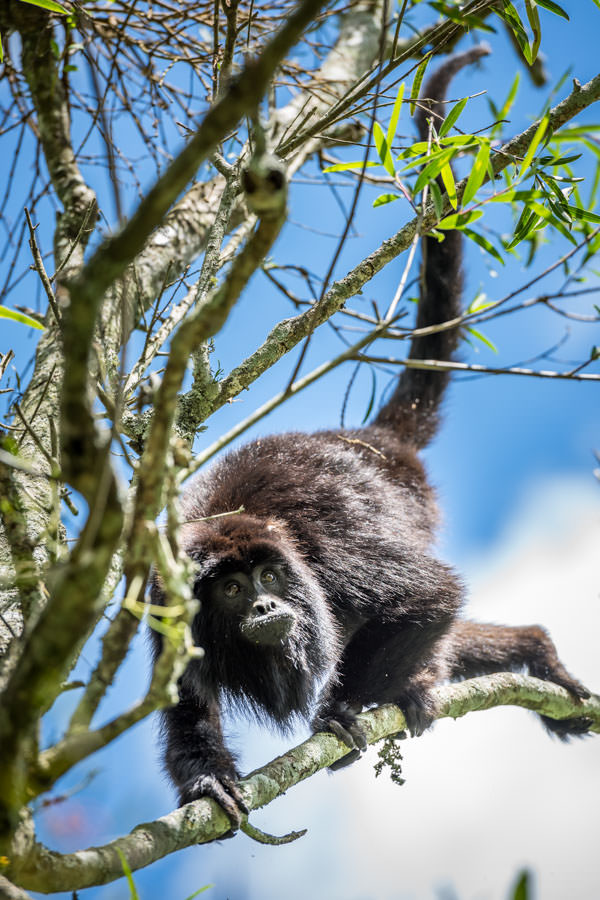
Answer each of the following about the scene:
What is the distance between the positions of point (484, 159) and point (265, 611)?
6.19 ft

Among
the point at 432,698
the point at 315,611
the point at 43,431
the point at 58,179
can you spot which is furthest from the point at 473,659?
the point at 58,179

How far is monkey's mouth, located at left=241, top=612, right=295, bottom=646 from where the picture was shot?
3.10 meters

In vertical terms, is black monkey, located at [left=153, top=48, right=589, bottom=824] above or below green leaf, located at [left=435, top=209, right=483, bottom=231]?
below

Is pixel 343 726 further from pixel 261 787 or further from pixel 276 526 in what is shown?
pixel 276 526

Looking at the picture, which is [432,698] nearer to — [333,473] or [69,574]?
[333,473]

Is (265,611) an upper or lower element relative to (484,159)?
lower

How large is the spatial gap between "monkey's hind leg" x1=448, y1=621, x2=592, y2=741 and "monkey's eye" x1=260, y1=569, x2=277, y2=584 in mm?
1387

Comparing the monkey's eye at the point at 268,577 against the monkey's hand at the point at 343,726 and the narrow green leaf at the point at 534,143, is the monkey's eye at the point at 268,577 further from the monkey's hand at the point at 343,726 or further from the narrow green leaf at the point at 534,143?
the narrow green leaf at the point at 534,143

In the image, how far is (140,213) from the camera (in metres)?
0.89

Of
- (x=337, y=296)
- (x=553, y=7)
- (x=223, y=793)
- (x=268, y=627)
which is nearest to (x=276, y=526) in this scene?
(x=268, y=627)

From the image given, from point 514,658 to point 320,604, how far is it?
1.55 metres

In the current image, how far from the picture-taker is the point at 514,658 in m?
4.56

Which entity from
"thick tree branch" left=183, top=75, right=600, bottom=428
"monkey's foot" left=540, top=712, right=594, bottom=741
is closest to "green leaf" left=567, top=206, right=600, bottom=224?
"thick tree branch" left=183, top=75, right=600, bottom=428

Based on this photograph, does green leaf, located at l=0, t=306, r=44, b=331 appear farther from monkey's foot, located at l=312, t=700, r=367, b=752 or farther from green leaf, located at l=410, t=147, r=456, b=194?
monkey's foot, located at l=312, t=700, r=367, b=752
